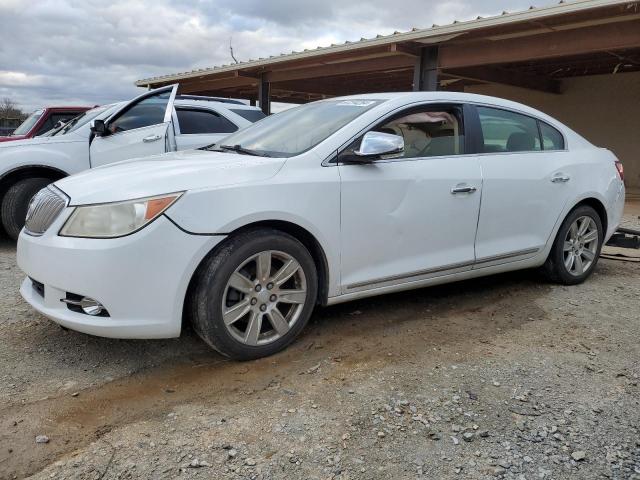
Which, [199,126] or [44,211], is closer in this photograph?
[44,211]

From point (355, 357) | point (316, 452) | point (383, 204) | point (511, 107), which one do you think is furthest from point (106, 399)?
point (511, 107)

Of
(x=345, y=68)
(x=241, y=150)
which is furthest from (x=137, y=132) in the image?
A: (x=345, y=68)

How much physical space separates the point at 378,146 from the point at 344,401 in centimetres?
151

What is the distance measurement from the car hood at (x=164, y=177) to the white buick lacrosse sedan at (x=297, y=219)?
0.01 metres

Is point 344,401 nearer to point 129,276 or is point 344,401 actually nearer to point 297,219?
point 297,219

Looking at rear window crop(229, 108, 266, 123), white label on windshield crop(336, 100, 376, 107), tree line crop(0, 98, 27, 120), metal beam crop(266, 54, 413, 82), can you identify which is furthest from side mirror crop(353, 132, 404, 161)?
tree line crop(0, 98, 27, 120)

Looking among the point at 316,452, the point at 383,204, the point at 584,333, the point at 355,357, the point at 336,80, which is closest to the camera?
the point at 316,452

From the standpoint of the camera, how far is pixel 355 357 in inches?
127

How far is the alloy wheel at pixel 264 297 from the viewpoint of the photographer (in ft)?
9.82

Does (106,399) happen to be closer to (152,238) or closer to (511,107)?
(152,238)

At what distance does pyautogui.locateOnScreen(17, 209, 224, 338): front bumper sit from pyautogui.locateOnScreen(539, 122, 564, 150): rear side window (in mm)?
3060

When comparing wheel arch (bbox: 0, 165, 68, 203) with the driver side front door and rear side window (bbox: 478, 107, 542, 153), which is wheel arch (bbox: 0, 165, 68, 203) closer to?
the driver side front door

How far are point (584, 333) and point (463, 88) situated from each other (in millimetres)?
15748

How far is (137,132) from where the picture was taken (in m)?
6.16
